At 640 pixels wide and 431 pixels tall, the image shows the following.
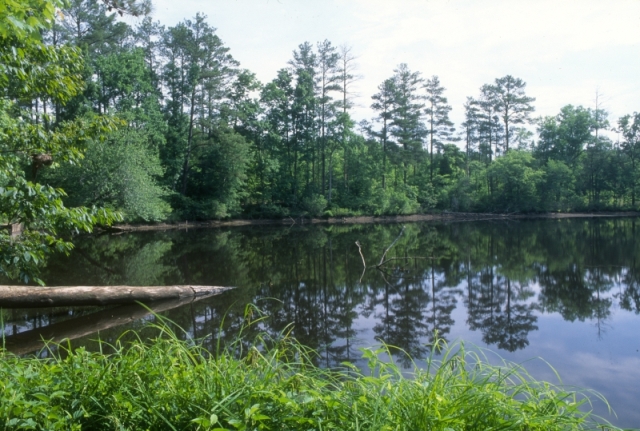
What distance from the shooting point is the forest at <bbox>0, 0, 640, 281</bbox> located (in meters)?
27.9

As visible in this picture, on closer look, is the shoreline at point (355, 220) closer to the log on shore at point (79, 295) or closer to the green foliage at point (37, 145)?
the log on shore at point (79, 295)

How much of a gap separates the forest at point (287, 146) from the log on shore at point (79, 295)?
1355 centimetres

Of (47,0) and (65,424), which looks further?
(47,0)

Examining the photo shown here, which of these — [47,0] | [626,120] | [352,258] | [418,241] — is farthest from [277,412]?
[626,120]

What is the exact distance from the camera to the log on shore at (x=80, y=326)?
645 cm

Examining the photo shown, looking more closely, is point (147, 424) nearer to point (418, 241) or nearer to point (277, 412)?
point (277, 412)

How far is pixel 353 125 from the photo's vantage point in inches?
1582

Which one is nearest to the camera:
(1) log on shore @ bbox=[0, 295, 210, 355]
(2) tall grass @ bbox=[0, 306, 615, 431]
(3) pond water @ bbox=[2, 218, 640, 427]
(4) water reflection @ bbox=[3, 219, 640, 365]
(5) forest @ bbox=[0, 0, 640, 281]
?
(2) tall grass @ bbox=[0, 306, 615, 431]

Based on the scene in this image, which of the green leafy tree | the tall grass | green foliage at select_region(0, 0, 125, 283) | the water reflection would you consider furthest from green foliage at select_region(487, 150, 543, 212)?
the tall grass

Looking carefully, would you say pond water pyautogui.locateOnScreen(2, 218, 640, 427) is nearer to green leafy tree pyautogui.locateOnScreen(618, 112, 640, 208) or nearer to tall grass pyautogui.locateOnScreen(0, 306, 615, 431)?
tall grass pyautogui.locateOnScreen(0, 306, 615, 431)

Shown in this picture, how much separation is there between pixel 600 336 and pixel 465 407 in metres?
6.04

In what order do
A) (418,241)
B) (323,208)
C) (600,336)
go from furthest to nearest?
(323,208) < (418,241) < (600,336)

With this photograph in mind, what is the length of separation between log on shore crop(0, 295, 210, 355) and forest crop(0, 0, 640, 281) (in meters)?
14.0

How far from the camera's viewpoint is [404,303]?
923cm
